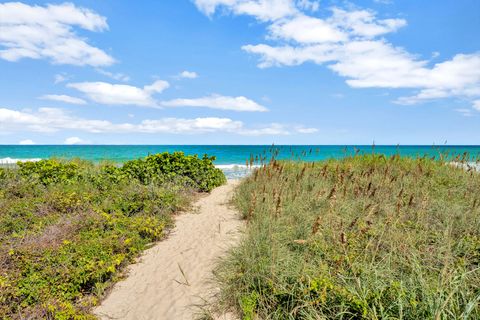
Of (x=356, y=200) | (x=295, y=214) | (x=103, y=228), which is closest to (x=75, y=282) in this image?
(x=103, y=228)

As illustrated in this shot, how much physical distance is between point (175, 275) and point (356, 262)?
285 centimetres

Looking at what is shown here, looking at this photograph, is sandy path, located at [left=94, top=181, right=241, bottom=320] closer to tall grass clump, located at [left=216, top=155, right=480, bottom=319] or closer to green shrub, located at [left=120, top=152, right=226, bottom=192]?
tall grass clump, located at [left=216, top=155, right=480, bottom=319]

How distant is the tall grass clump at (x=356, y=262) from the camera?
9.84 feet

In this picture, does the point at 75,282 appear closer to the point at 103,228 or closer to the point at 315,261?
the point at 103,228

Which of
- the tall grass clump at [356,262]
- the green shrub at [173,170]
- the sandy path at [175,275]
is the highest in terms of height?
the green shrub at [173,170]

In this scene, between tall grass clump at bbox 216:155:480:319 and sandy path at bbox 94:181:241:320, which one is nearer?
tall grass clump at bbox 216:155:480:319

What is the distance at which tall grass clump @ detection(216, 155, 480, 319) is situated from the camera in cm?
300

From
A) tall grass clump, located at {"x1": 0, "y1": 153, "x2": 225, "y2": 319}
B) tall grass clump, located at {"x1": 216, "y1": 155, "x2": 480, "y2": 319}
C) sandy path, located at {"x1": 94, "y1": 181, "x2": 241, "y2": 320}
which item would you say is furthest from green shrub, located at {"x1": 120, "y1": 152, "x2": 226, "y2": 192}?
tall grass clump, located at {"x1": 216, "y1": 155, "x2": 480, "y2": 319}

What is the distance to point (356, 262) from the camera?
3654 millimetres

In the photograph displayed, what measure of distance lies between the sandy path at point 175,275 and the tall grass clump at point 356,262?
18.7 inches

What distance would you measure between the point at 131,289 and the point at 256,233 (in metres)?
2.15

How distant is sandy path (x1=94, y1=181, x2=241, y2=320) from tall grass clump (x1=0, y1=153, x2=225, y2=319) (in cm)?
26

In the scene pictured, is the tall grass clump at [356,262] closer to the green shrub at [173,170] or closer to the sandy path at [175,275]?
the sandy path at [175,275]

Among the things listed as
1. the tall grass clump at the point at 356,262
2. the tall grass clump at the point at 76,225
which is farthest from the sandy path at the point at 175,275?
the tall grass clump at the point at 356,262
